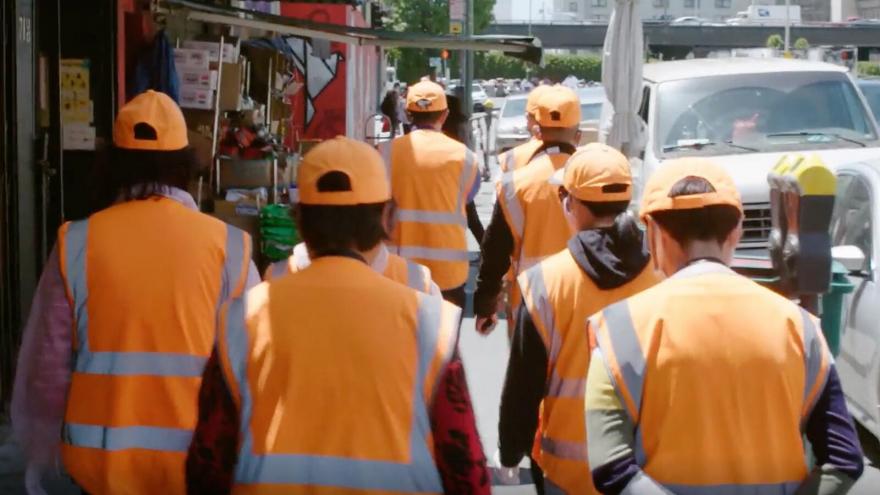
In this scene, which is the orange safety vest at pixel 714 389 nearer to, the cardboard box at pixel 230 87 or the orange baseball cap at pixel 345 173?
the orange baseball cap at pixel 345 173

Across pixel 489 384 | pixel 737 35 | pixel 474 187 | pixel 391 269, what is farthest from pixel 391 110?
pixel 737 35

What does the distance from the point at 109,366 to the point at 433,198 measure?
372 cm

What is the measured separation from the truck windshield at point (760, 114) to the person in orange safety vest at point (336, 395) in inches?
337

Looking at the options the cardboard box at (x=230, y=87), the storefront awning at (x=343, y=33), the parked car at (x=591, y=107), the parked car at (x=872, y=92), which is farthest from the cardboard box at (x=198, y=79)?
the parked car at (x=591, y=107)

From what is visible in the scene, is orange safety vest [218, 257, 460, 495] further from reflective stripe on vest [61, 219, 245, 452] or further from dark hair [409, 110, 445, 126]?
dark hair [409, 110, 445, 126]

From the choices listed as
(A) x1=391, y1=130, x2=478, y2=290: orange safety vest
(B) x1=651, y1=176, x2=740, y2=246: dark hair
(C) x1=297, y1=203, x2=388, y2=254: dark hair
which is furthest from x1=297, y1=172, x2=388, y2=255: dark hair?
(A) x1=391, y1=130, x2=478, y2=290: orange safety vest

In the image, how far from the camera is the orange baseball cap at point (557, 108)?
23.7ft

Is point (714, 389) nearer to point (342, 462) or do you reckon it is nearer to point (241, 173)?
point (342, 462)

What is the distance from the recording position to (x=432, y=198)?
25.3 ft

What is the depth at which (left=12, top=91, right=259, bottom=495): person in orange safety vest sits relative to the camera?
4117 millimetres

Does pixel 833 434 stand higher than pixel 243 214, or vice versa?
pixel 833 434

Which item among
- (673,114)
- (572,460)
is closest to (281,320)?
(572,460)

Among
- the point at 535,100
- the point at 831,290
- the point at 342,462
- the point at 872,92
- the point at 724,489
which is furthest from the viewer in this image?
the point at 872,92

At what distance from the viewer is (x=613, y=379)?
129 inches
